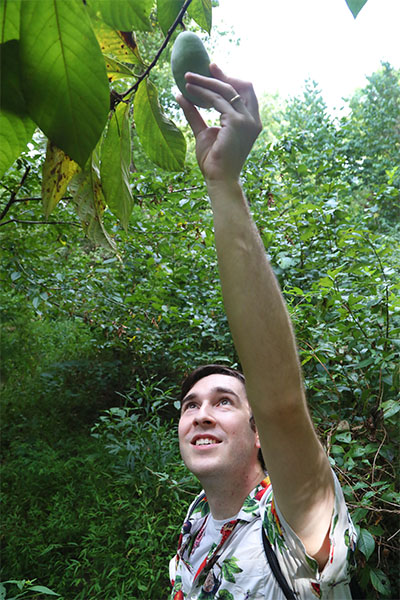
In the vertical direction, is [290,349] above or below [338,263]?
below

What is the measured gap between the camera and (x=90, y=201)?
583 mm

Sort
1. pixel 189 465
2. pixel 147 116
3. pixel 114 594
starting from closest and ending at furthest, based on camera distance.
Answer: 1. pixel 147 116
2. pixel 189 465
3. pixel 114 594

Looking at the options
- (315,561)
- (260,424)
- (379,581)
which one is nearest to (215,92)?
(260,424)

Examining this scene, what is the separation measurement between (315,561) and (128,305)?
235 cm

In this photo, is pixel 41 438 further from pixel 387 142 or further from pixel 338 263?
pixel 387 142

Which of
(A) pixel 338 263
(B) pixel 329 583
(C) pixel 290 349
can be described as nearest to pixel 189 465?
(B) pixel 329 583

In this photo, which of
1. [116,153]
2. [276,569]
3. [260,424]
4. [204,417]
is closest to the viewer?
[116,153]

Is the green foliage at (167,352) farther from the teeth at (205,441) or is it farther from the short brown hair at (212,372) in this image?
the teeth at (205,441)

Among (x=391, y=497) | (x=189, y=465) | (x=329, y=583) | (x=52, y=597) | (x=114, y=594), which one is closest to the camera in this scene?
(x=329, y=583)

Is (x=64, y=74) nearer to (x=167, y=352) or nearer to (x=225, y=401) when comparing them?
(x=225, y=401)

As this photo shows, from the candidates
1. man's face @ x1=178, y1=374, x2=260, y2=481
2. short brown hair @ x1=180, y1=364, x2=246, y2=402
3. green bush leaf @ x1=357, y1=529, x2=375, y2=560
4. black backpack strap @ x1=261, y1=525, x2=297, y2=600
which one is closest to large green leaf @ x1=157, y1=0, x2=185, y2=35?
black backpack strap @ x1=261, y1=525, x2=297, y2=600

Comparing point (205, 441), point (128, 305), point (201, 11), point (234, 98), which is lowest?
point (205, 441)

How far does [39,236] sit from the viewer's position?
2.93 meters

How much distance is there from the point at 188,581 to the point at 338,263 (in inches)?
78.1
